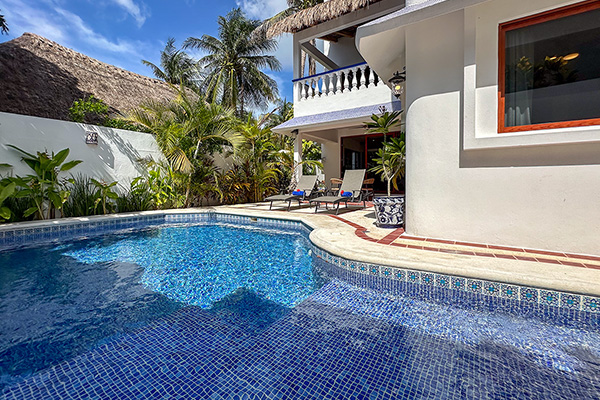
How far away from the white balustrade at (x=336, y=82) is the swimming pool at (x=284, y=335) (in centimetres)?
803

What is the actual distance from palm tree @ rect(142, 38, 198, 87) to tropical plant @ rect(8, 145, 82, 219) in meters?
24.1

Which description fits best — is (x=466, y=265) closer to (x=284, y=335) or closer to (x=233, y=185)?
(x=284, y=335)

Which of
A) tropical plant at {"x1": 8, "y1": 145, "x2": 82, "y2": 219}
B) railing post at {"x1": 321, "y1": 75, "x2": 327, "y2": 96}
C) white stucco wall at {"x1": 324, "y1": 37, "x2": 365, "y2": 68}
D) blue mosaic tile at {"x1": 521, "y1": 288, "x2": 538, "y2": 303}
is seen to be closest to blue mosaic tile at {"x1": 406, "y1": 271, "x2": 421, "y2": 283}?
blue mosaic tile at {"x1": 521, "y1": 288, "x2": 538, "y2": 303}

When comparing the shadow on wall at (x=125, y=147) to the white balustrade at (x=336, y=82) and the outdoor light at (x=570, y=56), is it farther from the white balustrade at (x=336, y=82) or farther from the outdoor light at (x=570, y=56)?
the outdoor light at (x=570, y=56)

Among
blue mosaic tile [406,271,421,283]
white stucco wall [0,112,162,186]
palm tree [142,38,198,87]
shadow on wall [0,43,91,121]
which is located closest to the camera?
blue mosaic tile [406,271,421,283]

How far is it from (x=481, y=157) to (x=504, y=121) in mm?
601

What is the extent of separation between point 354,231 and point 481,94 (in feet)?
10.3

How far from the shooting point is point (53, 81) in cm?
1505

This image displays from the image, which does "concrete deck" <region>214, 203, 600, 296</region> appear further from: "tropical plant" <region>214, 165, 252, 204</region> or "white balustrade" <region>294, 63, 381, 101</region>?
"tropical plant" <region>214, 165, 252, 204</region>

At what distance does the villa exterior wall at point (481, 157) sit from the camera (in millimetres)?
3746

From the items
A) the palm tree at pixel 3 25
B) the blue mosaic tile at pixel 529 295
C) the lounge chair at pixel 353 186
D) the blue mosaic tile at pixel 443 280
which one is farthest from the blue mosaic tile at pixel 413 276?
the palm tree at pixel 3 25

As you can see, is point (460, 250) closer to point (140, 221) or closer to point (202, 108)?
point (140, 221)

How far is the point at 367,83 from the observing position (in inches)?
419

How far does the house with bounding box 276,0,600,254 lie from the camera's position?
12.2 feet
